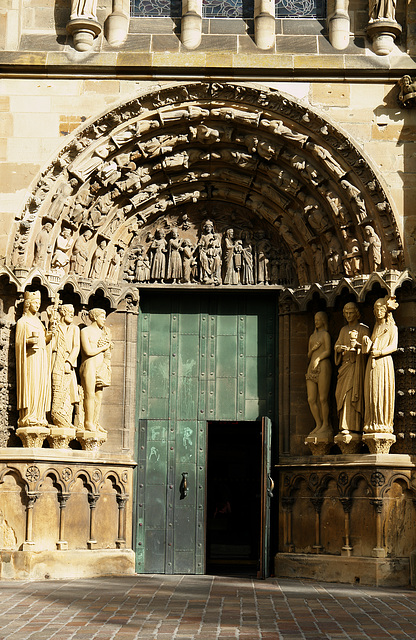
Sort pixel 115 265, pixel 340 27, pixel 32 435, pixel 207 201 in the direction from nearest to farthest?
pixel 32 435 → pixel 340 27 → pixel 115 265 → pixel 207 201

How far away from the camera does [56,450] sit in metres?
13.3

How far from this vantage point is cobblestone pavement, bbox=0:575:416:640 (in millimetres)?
8945

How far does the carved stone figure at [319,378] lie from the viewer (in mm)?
13695

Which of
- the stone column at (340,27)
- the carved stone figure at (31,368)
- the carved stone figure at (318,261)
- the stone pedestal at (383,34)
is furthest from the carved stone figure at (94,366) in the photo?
the stone pedestal at (383,34)

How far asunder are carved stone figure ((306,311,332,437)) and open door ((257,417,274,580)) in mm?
592

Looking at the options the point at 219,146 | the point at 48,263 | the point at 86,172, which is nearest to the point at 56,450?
the point at 48,263

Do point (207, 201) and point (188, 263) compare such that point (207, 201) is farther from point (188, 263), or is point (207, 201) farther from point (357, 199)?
point (357, 199)

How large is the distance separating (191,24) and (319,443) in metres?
5.89

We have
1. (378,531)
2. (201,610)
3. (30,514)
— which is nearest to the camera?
(201,610)

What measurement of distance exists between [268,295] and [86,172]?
121 inches

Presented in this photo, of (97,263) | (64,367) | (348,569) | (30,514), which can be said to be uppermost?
(97,263)

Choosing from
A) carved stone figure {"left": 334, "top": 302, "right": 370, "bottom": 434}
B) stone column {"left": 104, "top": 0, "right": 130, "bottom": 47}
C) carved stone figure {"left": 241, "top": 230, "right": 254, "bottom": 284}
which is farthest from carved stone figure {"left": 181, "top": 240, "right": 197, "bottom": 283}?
stone column {"left": 104, "top": 0, "right": 130, "bottom": 47}

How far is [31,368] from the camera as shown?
518 inches

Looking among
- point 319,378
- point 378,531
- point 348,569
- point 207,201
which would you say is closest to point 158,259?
point 207,201
